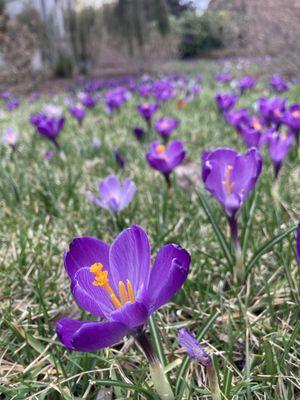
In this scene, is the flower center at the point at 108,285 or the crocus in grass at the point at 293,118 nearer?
the flower center at the point at 108,285

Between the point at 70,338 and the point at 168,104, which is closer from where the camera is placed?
the point at 70,338

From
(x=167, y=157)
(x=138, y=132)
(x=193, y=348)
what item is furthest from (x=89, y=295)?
(x=138, y=132)

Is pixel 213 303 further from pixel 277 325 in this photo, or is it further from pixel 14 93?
pixel 14 93

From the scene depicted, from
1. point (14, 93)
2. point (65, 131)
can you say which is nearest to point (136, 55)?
point (14, 93)

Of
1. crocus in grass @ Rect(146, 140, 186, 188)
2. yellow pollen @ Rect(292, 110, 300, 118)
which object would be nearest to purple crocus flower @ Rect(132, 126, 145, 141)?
yellow pollen @ Rect(292, 110, 300, 118)

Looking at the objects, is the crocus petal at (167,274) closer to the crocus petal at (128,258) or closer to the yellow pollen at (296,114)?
the crocus petal at (128,258)

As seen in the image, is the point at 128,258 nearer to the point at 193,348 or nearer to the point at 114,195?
the point at 193,348

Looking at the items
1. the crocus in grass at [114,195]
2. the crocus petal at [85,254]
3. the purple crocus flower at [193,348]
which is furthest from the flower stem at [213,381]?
the crocus in grass at [114,195]
